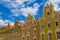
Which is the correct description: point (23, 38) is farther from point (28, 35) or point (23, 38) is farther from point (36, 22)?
point (36, 22)

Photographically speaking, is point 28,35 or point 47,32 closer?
point 47,32

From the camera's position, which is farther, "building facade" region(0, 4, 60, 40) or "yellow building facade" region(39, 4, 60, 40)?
"building facade" region(0, 4, 60, 40)

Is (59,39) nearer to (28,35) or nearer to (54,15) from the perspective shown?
(54,15)

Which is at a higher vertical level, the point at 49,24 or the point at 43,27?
the point at 49,24

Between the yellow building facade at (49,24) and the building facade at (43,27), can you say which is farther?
the building facade at (43,27)

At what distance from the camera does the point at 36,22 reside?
37938 mm

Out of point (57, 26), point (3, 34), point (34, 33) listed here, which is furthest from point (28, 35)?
point (3, 34)

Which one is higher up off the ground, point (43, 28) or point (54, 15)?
point (54, 15)

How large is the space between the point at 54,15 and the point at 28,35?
427 inches

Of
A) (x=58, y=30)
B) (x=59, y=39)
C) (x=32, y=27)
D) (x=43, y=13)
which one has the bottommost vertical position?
(x=59, y=39)

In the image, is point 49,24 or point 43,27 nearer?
point 49,24

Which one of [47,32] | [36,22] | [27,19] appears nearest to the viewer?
[47,32]

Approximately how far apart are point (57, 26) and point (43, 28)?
441cm

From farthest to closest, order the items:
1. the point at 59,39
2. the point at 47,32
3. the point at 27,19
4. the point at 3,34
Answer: the point at 3,34
the point at 27,19
the point at 47,32
the point at 59,39
